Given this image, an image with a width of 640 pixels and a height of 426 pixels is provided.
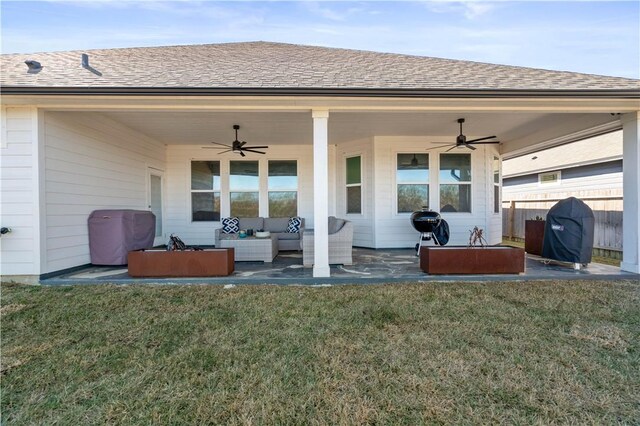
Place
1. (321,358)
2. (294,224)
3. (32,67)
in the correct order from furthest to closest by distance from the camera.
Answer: (294,224) → (32,67) → (321,358)

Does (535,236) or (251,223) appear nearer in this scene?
(535,236)

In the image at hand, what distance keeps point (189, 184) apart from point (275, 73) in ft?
15.8

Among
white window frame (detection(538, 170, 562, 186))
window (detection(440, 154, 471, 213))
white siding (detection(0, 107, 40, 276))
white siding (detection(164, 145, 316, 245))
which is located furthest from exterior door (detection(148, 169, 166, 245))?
white window frame (detection(538, 170, 562, 186))

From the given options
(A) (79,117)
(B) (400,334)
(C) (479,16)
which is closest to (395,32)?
(C) (479,16)

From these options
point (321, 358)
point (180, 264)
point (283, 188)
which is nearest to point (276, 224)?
point (283, 188)

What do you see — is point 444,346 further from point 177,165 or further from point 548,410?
point 177,165

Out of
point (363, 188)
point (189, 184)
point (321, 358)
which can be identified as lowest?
point (321, 358)

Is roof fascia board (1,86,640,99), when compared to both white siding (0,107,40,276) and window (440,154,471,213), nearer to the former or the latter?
white siding (0,107,40,276)

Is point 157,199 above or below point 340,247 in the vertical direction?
above

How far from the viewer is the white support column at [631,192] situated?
4.95 metres

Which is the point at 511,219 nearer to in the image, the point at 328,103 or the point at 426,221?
Answer: the point at 426,221

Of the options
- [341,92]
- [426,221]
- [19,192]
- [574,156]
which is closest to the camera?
[341,92]

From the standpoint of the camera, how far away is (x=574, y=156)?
11.7 meters

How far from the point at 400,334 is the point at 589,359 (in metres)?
1.51
